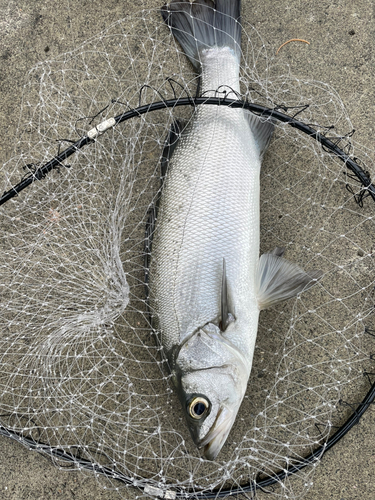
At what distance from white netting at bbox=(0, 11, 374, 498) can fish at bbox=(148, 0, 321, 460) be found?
0.25 metres

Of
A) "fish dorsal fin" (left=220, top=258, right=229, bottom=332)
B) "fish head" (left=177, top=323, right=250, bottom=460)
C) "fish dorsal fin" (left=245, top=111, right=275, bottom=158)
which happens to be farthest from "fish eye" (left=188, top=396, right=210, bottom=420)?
"fish dorsal fin" (left=245, top=111, right=275, bottom=158)

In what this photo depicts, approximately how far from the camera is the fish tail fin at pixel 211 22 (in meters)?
2.22

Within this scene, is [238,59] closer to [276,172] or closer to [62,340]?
[276,172]

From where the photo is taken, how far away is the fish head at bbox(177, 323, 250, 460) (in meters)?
1.79

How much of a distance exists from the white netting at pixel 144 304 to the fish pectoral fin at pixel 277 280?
0.22 metres

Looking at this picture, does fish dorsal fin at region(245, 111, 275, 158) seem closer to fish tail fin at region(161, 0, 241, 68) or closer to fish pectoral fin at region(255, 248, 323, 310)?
fish tail fin at region(161, 0, 241, 68)

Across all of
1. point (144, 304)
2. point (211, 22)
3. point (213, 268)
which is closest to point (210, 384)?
point (213, 268)

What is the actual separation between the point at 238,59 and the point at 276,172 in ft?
2.30

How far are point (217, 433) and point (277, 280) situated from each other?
82 centimetres

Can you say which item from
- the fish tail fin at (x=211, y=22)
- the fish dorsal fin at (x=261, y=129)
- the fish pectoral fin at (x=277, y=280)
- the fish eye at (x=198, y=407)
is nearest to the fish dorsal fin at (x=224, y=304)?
the fish pectoral fin at (x=277, y=280)

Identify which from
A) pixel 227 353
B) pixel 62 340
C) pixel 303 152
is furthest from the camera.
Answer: pixel 303 152

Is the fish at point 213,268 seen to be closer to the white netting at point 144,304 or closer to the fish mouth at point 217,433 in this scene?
the fish mouth at point 217,433

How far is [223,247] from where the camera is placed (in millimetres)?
1913

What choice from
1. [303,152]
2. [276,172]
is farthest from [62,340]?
[303,152]
